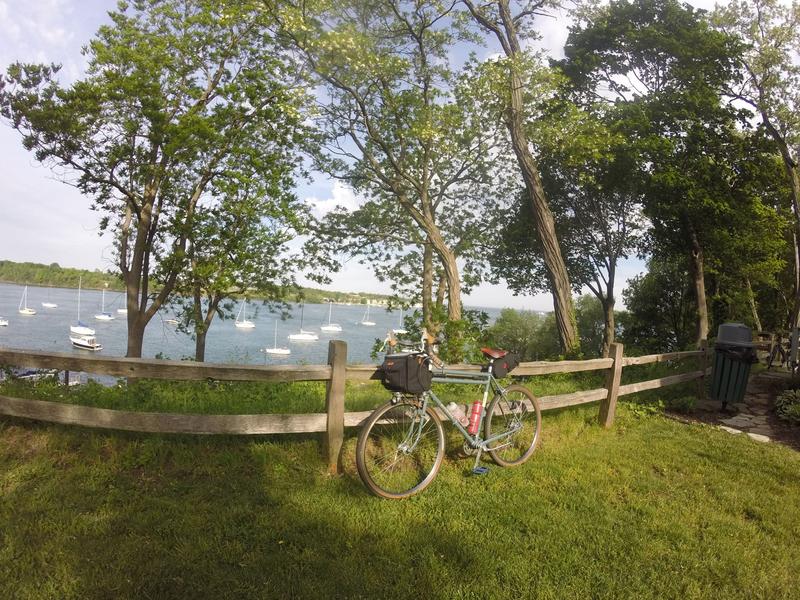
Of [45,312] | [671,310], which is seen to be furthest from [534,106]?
[45,312]

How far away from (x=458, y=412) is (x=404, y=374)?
3.08 ft

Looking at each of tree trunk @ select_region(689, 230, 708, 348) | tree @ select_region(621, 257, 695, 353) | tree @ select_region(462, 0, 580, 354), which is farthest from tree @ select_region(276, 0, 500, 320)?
tree @ select_region(621, 257, 695, 353)

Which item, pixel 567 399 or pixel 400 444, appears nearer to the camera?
pixel 400 444

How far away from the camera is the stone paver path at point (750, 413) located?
6629 mm

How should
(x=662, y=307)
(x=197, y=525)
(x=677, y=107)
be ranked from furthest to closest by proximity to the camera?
(x=662, y=307) < (x=677, y=107) < (x=197, y=525)

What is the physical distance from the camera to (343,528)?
3.10 m

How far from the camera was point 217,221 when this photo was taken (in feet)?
63.2

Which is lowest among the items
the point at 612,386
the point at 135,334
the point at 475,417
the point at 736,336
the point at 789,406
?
the point at 135,334

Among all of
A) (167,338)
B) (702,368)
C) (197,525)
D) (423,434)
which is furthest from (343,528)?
(167,338)

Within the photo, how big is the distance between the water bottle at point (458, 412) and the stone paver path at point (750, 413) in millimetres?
4579

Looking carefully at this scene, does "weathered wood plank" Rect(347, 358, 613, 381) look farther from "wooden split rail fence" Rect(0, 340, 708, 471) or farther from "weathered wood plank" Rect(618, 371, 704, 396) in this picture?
"weathered wood plank" Rect(618, 371, 704, 396)

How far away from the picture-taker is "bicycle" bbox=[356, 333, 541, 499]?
3.62 m

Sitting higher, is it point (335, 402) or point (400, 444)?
point (335, 402)

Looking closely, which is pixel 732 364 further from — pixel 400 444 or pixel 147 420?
pixel 147 420
